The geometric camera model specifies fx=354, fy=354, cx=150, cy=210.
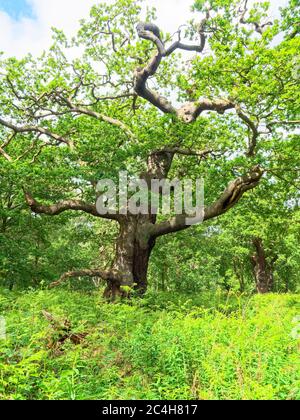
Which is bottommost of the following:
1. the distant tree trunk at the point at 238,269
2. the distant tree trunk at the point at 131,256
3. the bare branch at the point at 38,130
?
the distant tree trunk at the point at 238,269

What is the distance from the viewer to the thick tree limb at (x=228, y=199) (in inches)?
524

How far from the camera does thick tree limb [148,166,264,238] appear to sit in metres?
13.3

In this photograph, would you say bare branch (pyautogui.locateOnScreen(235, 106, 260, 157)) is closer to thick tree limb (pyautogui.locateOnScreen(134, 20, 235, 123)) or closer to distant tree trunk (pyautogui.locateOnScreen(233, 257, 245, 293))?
thick tree limb (pyautogui.locateOnScreen(134, 20, 235, 123))

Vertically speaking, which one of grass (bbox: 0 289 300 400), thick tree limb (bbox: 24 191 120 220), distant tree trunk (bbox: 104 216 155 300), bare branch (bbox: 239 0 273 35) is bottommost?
grass (bbox: 0 289 300 400)

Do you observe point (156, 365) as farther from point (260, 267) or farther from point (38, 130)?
point (260, 267)

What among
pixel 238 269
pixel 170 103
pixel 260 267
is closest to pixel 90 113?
pixel 170 103

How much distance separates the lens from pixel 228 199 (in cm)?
1382

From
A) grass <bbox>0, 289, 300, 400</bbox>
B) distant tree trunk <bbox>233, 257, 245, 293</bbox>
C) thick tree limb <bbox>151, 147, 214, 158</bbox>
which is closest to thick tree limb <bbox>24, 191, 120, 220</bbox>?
thick tree limb <bbox>151, 147, 214, 158</bbox>

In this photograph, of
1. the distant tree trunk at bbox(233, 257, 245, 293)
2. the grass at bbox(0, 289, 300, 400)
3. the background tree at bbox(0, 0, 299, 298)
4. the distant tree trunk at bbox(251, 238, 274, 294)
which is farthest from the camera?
the distant tree trunk at bbox(233, 257, 245, 293)

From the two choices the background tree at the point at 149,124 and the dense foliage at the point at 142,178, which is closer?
the dense foliage at the point at 142,178

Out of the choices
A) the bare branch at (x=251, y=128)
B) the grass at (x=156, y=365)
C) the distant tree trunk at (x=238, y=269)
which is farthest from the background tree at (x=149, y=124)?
the distant tree trunk at (x=238, y=269)

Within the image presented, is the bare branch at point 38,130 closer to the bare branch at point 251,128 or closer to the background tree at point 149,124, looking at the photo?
the background tree at point 149,124

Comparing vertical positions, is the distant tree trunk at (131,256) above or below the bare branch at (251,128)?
below

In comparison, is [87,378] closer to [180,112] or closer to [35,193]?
[35,193]
